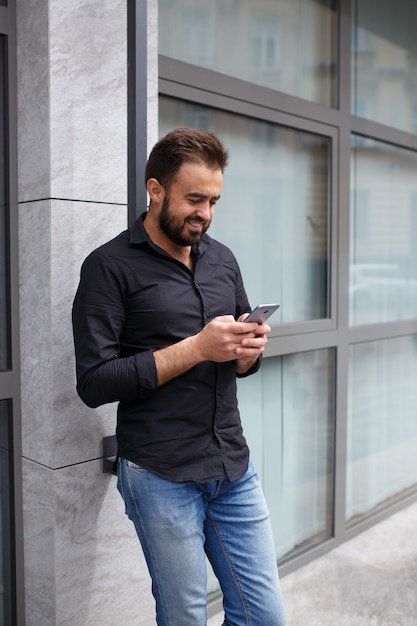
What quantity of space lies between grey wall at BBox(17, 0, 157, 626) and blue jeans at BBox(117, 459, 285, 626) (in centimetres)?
44

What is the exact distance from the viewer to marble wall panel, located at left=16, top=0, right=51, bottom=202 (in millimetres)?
2279

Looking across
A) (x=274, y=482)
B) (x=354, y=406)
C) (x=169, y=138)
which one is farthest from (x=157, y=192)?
(x=354, y=406)

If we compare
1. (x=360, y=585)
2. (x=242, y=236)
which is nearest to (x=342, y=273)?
(x=242, y=236)

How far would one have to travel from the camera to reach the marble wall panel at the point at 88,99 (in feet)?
7.52

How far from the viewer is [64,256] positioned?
2.33 m

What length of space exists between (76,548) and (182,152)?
143 centimetres

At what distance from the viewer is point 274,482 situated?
368 cm

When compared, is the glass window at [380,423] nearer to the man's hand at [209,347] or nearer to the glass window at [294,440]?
the glass window at [294,440]

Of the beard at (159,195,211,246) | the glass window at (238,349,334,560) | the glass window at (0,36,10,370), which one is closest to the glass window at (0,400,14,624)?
the glass window at (0,36,10,370)

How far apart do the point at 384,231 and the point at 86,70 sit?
2560 millimetres

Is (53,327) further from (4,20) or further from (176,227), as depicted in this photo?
(4,20)

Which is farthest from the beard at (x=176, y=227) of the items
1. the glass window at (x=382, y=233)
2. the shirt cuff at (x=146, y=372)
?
the glass window at (x=382, y=233)

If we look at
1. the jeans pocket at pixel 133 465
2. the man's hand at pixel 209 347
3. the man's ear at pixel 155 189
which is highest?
the man's ear at pixel 155 189

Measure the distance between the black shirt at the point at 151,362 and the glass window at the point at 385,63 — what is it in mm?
2498
